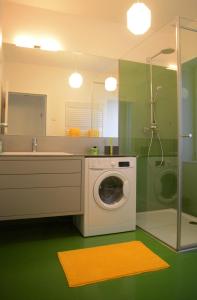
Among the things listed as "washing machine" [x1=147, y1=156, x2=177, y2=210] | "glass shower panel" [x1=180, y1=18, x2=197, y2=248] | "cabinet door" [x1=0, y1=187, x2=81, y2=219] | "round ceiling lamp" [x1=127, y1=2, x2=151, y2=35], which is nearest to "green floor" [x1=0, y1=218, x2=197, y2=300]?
"cabinet door" [x1=0, y1=187, x2=81, y2=219]

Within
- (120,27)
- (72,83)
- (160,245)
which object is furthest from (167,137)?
(120,27)

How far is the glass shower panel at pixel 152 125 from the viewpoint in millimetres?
2662

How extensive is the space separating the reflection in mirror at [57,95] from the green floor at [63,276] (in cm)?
133

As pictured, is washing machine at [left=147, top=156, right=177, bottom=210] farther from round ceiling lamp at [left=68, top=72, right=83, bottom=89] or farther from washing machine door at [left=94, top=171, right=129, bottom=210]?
round ceiling lamp at [left=68, top=72, right=83, bottom=89]

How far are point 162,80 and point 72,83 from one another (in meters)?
1.18

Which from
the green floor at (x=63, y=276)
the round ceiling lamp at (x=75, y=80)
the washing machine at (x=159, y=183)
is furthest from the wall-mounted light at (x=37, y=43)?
the green floor at (x=63, y=276)

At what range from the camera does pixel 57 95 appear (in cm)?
306

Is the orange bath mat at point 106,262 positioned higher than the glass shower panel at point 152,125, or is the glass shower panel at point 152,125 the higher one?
the glass shower panel at point 152,125

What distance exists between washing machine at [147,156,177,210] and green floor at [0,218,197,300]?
518 millimetres

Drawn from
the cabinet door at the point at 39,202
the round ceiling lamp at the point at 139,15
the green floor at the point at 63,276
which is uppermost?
the round ceiling lamp at the point at 139,15

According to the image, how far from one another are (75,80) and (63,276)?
234 centimetres

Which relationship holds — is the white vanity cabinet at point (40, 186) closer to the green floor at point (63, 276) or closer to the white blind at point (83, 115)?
the green floor at point (63, 276)

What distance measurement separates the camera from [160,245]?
7.44 ft

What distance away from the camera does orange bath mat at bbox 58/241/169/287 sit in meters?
1.72
